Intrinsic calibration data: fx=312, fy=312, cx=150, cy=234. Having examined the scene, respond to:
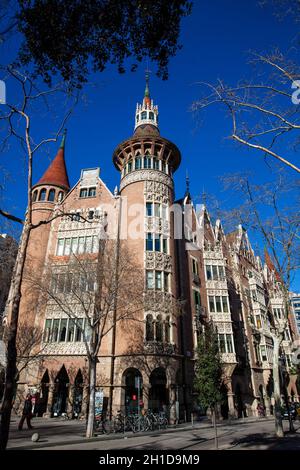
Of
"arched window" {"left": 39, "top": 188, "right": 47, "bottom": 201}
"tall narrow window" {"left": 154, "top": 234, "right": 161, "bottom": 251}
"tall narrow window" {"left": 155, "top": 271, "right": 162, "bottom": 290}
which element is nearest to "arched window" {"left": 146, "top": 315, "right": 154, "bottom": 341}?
"tall narrow window" {"left": 155, "top": 271, "right": 162, "bottom": 290}

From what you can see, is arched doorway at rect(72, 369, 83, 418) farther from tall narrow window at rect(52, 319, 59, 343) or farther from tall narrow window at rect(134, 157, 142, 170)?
tall narrow window at rect(134, 157, 142, 170)

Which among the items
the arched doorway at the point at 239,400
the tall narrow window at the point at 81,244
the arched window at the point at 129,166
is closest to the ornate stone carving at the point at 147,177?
the arched window at the point at 129,166

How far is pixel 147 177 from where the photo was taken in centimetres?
3247

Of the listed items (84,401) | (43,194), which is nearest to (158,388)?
(84,401)

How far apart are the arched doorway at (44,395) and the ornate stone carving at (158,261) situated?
1266 cm

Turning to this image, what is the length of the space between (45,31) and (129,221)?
23.3m

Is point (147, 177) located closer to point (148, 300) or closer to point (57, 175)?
point (57, 175)

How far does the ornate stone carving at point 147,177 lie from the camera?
32.5 metres

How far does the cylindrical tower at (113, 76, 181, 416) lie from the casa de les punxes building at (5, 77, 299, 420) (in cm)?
10

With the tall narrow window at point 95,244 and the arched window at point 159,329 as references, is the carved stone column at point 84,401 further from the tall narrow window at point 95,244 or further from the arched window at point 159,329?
the tall narrow window at point 95,244

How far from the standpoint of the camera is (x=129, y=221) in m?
31.2

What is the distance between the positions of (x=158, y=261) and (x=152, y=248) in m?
1.41
